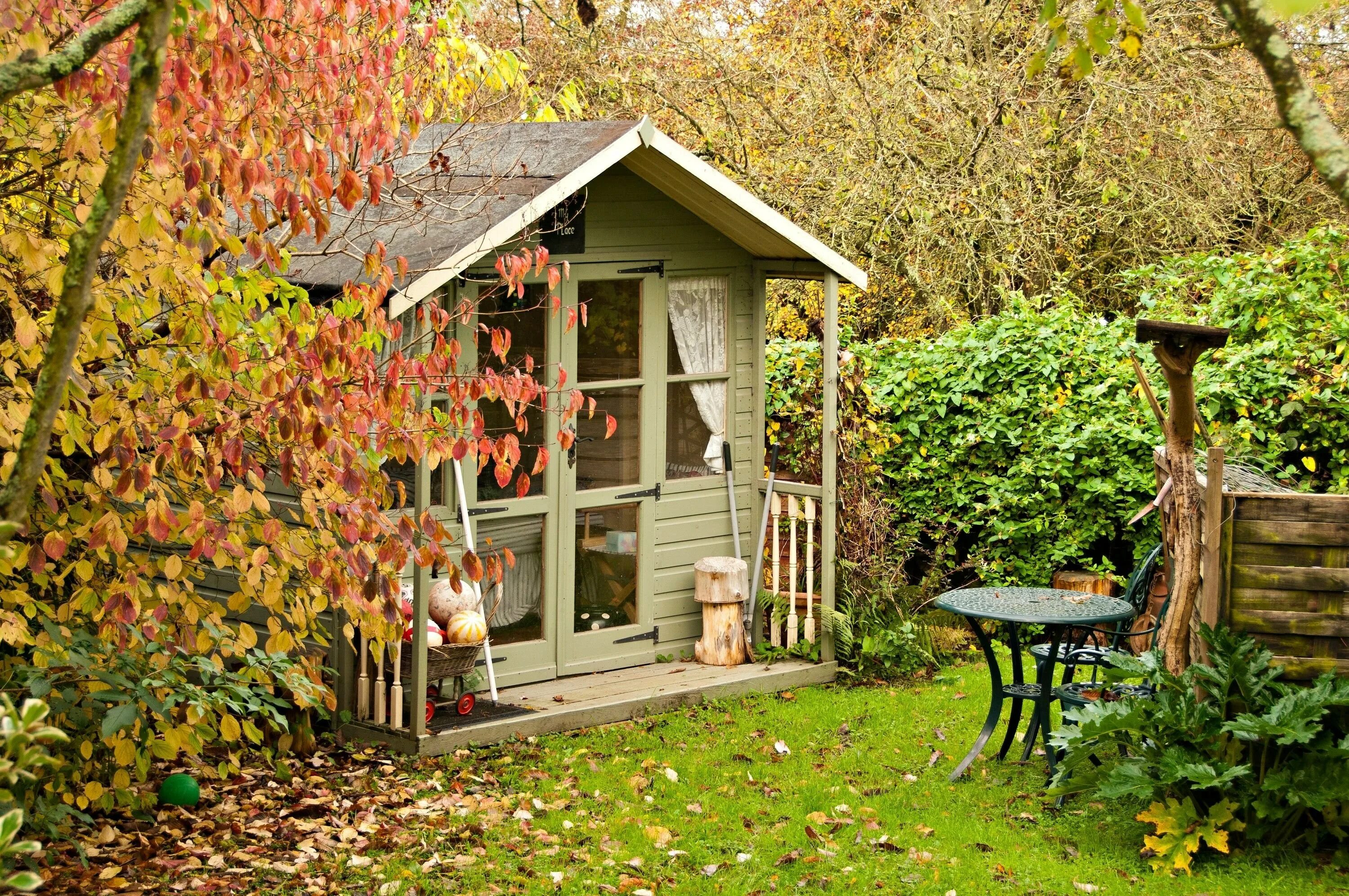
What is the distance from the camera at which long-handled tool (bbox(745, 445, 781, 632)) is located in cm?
908

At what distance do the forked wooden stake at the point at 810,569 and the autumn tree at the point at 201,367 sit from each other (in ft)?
12.1

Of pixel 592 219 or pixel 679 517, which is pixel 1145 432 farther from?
pixel 592 219

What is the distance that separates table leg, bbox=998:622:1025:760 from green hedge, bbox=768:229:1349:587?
99.7 inches

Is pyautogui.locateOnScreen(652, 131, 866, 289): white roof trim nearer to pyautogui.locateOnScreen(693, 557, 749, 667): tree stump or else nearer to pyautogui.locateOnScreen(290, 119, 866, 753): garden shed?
pyautogui.locateOnScreen(290, 119, 866, 753): garden shed

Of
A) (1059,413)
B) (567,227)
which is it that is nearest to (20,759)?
(567,227)

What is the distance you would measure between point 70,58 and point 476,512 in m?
5.53

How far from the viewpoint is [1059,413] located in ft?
30.8

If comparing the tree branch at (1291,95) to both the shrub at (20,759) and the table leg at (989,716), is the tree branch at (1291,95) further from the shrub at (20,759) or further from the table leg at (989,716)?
the table leg at (989,716)

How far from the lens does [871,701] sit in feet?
27.4

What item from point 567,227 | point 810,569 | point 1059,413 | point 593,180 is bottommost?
point 810,569

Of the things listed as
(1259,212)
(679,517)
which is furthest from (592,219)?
(1259,212)

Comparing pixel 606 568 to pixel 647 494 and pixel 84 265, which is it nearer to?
pixel 647 494

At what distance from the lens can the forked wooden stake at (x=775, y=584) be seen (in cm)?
898

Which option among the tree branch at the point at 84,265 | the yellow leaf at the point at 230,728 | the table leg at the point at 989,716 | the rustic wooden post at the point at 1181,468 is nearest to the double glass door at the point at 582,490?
the table leg at the point at 989,716
